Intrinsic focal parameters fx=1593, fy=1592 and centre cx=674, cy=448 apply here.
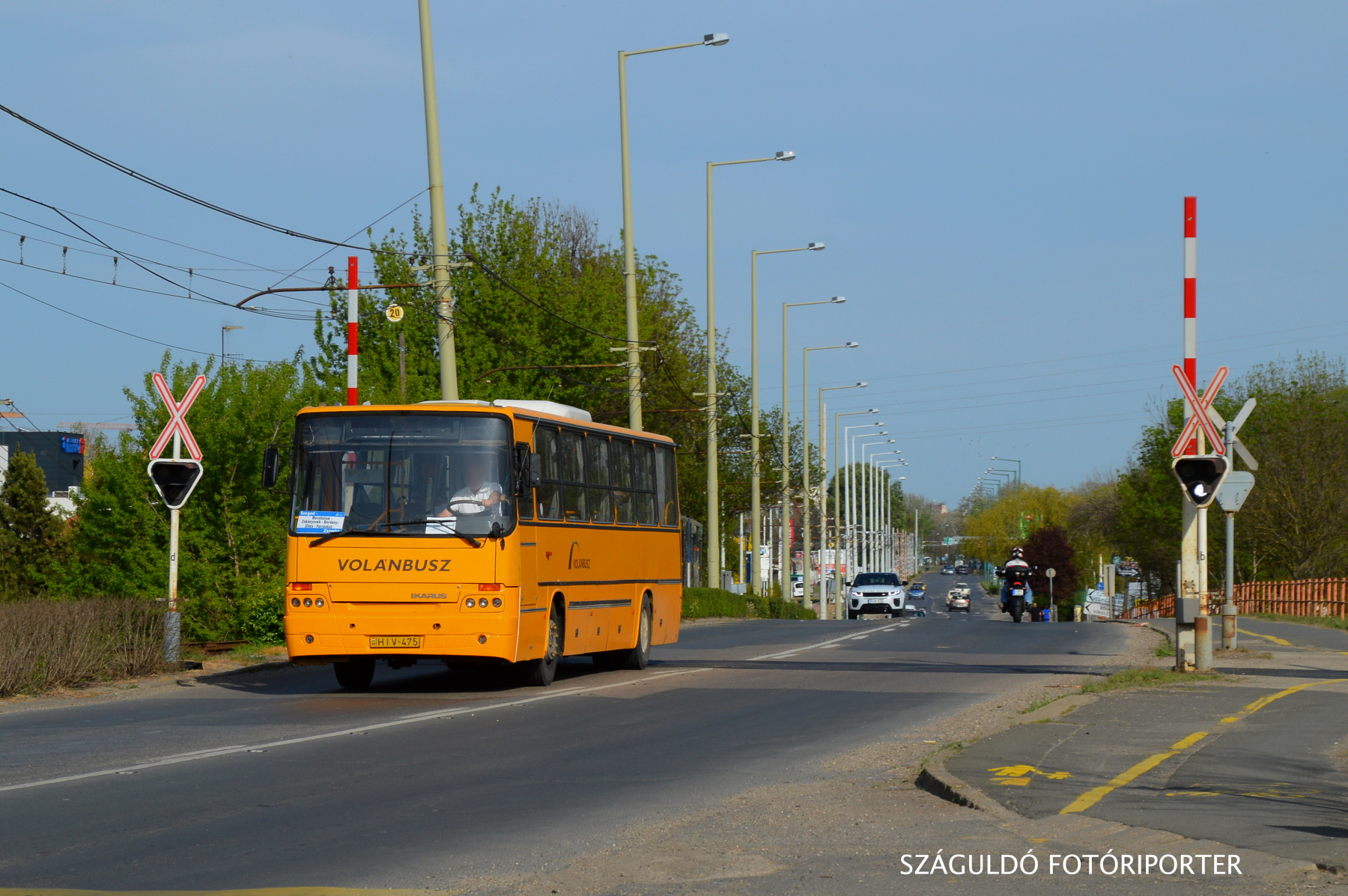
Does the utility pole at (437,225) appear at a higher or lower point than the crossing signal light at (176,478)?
higher

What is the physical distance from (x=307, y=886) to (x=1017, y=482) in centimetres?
15433

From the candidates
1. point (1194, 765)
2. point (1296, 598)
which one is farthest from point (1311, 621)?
point (1194, 765)

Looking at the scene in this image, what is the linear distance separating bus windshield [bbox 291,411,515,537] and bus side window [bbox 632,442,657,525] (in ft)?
14.3

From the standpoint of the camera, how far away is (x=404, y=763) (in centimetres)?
1128

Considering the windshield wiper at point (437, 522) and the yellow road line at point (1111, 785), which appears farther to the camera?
the windshield wiper at point (437, 522)

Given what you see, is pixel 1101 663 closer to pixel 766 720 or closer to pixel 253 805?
pixel 766 720

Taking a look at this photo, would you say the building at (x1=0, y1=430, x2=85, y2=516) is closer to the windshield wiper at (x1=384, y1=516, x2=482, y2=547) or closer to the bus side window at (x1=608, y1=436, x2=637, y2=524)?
the bus side window at (x1=608, y1=436, x2=637, y2=524)

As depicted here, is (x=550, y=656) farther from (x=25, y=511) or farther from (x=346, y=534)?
(x=25, y=511)

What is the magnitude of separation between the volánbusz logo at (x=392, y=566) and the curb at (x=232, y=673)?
2.87 m

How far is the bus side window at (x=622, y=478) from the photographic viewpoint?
20609 millimetres

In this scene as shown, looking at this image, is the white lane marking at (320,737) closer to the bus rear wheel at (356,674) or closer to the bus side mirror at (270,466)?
the bus rear wheel at (356,674)

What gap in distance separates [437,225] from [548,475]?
7.01 meters

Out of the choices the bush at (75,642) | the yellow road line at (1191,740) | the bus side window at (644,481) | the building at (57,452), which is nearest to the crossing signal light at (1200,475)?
the yellow road line at (1191,740)

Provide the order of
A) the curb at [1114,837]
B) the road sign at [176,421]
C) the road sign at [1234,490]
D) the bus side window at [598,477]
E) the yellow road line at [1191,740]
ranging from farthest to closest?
the road sign at [1234,490] < the bus side window at [598,477] < the road sign at [176,421] < the yellow road line at [1191,740] < the curb at [1114,837]
